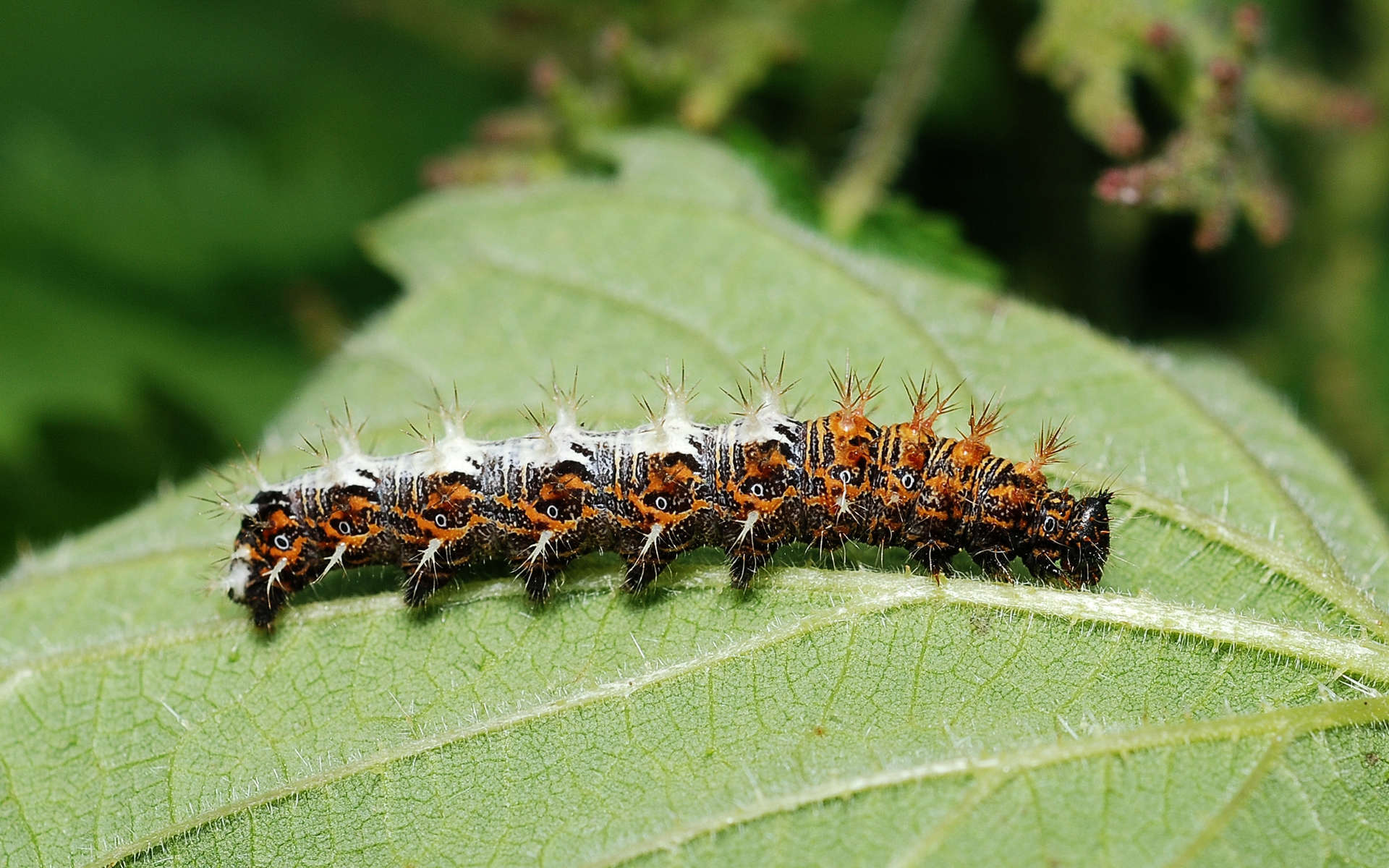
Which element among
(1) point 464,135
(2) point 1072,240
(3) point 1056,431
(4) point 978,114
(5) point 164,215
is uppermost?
(4) point 978,114

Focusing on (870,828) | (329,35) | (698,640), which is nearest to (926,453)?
(698,640)

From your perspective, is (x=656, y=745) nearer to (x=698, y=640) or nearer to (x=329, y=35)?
(x=698, y=640)

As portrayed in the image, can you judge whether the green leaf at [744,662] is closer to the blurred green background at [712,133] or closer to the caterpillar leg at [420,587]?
the caterpillar leg at [420,587]

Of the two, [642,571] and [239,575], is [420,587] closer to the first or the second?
[239,575]

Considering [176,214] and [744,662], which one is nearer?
[744,662]

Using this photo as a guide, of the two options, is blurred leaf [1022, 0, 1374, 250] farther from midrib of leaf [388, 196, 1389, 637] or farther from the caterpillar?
the caterpillar

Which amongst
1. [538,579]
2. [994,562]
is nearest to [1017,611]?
[994,562]
